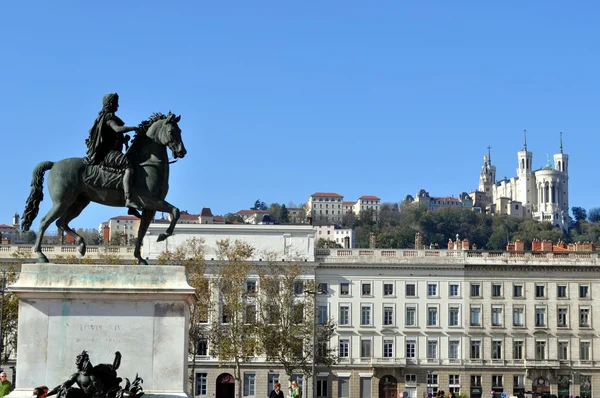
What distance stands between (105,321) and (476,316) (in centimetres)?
8079

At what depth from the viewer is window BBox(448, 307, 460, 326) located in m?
102

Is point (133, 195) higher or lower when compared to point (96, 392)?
higher

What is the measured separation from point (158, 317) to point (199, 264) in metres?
59.2

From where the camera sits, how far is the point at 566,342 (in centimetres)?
10225

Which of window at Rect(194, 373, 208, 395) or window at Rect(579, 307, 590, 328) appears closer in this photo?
window at Rect(194, 373, 208, 395)

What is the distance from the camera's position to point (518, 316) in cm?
10231

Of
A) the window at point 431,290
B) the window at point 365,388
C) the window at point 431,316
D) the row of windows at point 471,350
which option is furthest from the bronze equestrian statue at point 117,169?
the window at point 431,290

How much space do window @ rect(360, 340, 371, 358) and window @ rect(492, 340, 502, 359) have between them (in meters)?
9.76

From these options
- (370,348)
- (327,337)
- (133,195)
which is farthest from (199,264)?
(133,195)

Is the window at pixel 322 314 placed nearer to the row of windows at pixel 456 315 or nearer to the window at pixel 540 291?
the row of windows at pixel 456 315

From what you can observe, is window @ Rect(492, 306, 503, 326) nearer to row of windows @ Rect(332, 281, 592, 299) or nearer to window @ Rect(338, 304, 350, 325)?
row of windows @ Rect(332, 281, 592, 299)

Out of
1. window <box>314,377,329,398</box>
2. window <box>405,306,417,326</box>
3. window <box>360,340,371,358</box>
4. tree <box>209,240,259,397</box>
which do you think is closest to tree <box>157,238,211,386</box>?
tree <box>209,240,259,397</box>

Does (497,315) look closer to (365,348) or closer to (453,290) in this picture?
(453,290)

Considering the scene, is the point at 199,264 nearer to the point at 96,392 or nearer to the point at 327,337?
the point at 327,337
